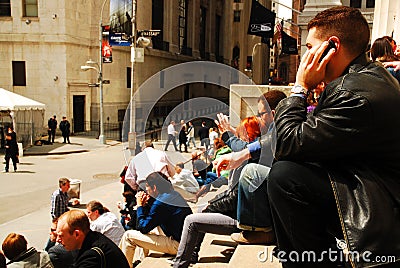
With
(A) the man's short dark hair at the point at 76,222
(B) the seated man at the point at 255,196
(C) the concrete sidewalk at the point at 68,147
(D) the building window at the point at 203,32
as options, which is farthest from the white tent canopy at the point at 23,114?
(D) the building window at the point at 203,32

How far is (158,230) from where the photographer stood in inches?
218

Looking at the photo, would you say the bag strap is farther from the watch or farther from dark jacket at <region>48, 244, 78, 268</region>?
the watch

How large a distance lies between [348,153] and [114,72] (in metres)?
34.2

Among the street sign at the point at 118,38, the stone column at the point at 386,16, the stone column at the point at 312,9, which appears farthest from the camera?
the street sign at the point at 118,38

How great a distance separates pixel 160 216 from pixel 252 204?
65.5 inches

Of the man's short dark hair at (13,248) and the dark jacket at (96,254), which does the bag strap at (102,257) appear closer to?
the dark jacket at (96,254)

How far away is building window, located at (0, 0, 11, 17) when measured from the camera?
98.3ft

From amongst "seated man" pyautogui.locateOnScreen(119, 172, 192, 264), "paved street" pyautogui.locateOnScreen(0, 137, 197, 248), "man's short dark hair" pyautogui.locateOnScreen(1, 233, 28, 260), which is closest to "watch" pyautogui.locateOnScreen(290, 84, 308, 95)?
"seated man" pyautogui.locateOnScreen(119, 172, 192, 264)

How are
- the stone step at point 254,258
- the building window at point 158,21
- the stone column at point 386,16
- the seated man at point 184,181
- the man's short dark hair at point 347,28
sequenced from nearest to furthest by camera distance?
the man's short dark hair at point 347,28 → the stone step at point 254,258 → the seated man at point 184,181 → the stone column at point 386,16 → the building window at point 158,21

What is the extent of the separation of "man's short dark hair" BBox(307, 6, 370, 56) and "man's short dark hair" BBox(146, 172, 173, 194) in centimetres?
357

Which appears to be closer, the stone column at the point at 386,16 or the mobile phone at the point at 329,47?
the mobile phone at the point at 329,47

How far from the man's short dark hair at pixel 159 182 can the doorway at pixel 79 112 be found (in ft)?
90.0

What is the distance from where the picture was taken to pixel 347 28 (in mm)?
2076

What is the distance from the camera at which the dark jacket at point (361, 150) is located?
1.79 meters
